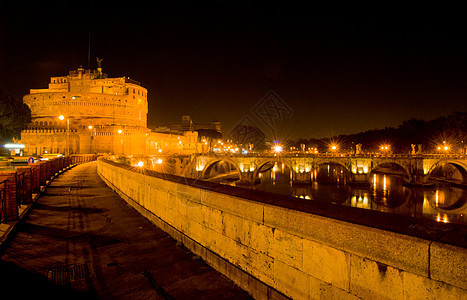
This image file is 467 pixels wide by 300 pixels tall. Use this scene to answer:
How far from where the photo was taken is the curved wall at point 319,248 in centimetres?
265

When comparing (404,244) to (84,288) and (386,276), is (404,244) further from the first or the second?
(84,288)

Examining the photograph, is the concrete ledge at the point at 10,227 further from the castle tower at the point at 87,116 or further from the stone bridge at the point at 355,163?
the castle tower at the point at 87,116

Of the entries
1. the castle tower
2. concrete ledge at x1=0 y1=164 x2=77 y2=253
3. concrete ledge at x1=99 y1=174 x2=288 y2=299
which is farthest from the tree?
concrete ledge at x1=99 y1=174 x2=288 y2=299

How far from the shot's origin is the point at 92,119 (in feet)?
283

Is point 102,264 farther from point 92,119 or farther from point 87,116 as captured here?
point 87,116

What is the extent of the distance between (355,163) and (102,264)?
64264mm

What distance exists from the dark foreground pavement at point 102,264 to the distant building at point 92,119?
57496 millimetres

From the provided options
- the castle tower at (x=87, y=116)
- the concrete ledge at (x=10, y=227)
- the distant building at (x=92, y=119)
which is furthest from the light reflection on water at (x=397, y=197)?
the castle tower at (x=87, y=116)

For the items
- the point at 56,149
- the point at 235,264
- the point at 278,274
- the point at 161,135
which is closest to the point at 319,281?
the point at 278,274

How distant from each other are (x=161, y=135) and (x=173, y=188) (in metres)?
91.3

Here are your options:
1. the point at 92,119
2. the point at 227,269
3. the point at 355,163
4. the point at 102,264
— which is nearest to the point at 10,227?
the point at 102,264

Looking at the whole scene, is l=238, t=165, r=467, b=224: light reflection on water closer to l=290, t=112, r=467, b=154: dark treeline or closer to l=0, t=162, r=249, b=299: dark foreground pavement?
l=290, t=112, r=467, b=154: dark treeline

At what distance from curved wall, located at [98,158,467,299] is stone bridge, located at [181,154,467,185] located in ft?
195

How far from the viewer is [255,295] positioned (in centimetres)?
452
